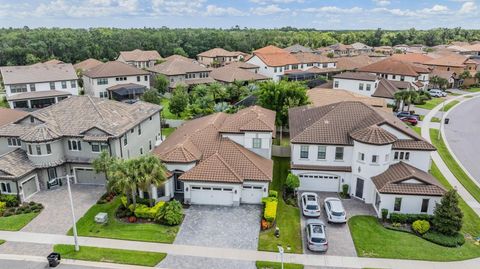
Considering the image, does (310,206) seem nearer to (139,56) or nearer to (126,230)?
(126,230)

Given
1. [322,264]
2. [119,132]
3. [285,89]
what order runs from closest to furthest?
[322,264] < [119,132] < [285,89]

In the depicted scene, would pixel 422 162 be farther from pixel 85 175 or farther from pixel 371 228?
pixel 85 175

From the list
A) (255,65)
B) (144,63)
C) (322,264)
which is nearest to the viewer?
(322,264)

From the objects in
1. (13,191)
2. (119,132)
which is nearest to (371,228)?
(119,132)

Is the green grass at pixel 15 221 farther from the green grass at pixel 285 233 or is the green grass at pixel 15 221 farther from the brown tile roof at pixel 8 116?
the green grass at pixel 285 233

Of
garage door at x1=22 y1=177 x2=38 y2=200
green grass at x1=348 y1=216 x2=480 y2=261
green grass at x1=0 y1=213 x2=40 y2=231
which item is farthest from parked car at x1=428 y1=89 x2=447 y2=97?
green grass at x1=0 y1=213 x2=40 y2=231

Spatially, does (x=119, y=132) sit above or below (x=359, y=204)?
above

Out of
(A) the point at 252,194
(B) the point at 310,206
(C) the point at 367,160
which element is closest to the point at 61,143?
(A) the point at 252,194
